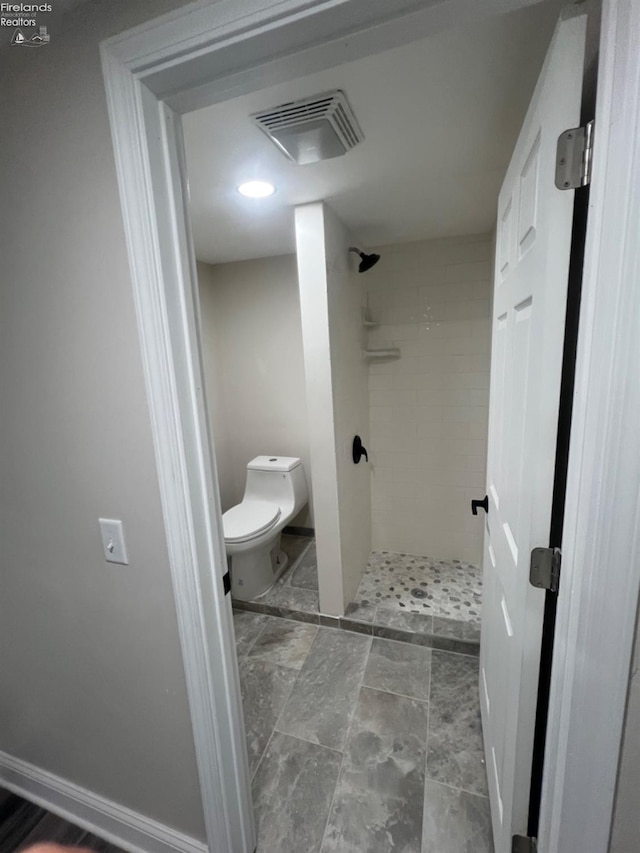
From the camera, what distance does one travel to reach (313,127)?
1.04 metres

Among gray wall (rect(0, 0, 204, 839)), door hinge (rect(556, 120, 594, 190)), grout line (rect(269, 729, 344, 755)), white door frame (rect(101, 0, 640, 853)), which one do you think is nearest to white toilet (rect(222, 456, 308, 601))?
grout line (rect(269, 729, 344, 755))

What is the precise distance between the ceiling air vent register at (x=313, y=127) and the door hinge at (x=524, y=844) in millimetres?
1887

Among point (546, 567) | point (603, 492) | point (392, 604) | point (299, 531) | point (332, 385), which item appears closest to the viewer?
point (603, 492)

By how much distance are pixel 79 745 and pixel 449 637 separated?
1.54 m

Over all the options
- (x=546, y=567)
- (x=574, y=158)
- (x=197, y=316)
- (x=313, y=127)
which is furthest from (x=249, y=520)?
(x=574, y=158)

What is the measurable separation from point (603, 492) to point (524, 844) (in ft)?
3.10

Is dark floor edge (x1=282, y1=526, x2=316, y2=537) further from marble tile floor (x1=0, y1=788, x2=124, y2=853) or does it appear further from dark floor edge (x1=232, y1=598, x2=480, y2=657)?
marble tile floor (x1=0, y1=788, x2=124, y2=853)

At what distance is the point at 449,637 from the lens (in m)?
1.77

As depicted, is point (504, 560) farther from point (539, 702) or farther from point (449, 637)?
point (449, 637)

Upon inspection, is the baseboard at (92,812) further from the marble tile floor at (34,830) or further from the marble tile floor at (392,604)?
the marble tile floor at (392,604)

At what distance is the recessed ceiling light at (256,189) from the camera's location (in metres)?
1.39

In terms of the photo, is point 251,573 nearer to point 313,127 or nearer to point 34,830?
point 34,830

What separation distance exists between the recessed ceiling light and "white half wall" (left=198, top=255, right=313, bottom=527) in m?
0.99

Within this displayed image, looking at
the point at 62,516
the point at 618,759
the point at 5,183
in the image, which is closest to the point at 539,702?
the point at 618,759
